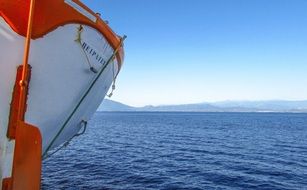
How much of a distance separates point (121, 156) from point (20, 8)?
28.8m

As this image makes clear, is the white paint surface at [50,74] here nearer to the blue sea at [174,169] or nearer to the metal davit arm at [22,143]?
the metal davit arm at [22,143]

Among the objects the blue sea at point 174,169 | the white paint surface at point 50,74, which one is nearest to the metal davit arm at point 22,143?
the white paint surface at point 50,74

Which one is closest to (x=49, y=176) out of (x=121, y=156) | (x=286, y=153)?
(x=121, y=156)

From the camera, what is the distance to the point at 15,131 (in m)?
5.04

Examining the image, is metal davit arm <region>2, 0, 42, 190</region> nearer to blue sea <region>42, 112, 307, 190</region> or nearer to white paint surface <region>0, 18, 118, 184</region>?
white paint surface <region>0, 18, 118, 184</region>

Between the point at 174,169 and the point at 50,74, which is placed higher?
the point at 50,74

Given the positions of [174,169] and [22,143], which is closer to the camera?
[22,143]

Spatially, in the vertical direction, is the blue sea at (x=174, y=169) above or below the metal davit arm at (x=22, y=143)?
below

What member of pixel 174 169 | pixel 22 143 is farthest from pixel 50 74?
pixel 174 169

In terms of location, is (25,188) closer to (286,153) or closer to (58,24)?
(58,24)

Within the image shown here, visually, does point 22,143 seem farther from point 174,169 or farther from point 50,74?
point 174,169

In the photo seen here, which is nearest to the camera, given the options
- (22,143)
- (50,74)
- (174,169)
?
(22,143)


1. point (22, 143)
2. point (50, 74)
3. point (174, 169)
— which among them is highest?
point (50, 74)

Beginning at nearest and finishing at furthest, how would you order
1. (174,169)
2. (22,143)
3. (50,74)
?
(22,143), (50,74), (174,169)
